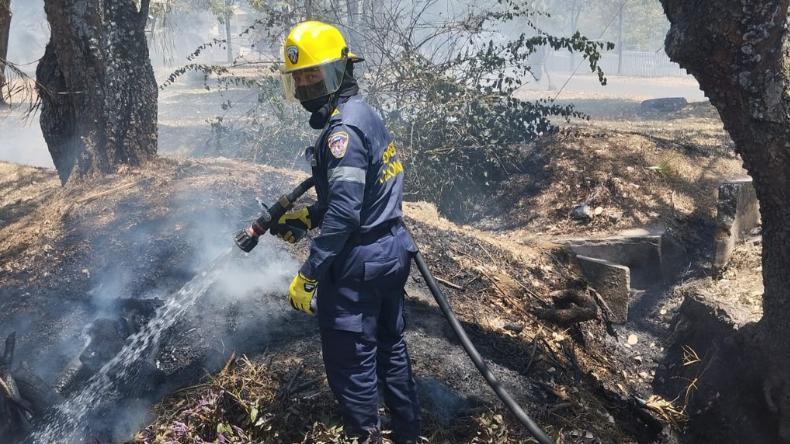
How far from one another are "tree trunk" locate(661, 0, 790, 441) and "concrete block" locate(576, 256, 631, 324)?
189 cm

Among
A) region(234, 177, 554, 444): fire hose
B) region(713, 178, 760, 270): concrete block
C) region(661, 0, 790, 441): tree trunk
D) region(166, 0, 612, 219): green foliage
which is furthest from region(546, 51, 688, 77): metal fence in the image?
region(234, 177, 554, 444): fire hose

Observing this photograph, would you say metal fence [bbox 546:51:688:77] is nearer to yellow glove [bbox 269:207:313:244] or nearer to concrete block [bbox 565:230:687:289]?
concrete block [bbox 565:230:687:289]

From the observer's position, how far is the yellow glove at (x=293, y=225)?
321 centimetres

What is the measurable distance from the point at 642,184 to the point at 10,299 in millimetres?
6392

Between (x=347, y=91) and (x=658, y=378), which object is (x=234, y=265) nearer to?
(x=347, y=91)

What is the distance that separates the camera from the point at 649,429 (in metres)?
4.04

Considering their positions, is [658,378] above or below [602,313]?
below

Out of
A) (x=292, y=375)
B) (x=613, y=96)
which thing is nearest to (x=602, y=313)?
(x=292, y=375)

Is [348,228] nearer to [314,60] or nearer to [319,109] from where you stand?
[319,109]

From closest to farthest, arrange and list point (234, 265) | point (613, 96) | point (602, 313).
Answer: point (234, 265)
point (602, 313)
point (613, 96)

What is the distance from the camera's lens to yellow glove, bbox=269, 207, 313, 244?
321 centimetres

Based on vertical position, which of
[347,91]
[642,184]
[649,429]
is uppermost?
[347,91]

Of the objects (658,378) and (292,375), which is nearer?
(292,375)

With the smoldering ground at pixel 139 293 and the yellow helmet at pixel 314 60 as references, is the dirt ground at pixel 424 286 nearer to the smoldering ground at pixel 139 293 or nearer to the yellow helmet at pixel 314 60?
the smoldering ground at pixel 139 293
